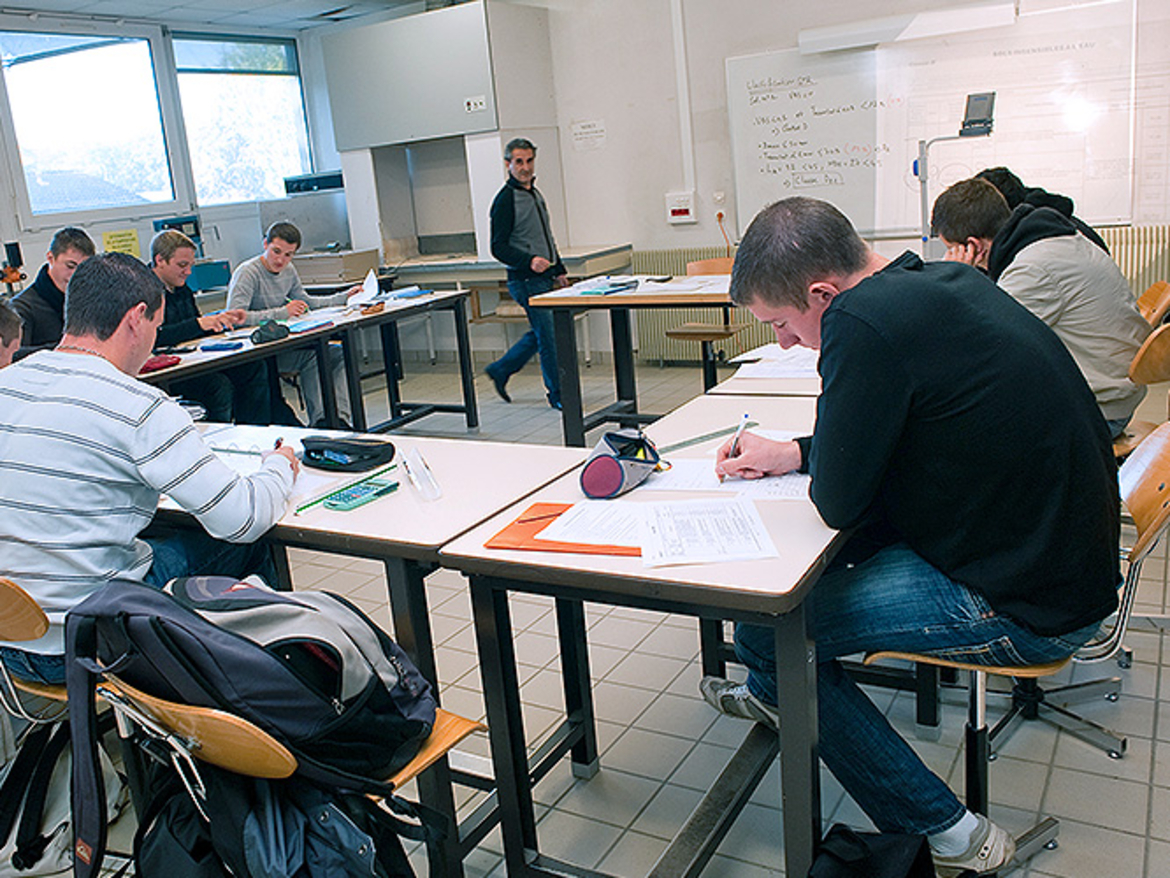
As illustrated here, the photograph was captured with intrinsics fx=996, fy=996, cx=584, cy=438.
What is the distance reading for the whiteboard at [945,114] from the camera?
A: 17.4 feet

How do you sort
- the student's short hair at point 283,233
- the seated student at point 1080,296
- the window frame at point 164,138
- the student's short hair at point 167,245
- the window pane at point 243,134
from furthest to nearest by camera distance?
1. the window pane at point 243,134
2. the window frame at point 164,138
3. the student's short hair at point 283,233
4. the student's short hair at point 167,245
5. the seated student at point 1080,296

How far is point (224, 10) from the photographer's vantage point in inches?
274

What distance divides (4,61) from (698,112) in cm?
444

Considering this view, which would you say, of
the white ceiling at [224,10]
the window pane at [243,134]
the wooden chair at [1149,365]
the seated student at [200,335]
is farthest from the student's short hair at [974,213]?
the window pane at [243,134]

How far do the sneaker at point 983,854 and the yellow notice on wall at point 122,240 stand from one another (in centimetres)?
655

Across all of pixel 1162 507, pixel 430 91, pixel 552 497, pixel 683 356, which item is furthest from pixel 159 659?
pixel 430 91

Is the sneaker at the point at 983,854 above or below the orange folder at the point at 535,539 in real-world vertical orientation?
below

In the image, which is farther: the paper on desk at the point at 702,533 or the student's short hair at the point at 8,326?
the student's short hair at the point at 8,326

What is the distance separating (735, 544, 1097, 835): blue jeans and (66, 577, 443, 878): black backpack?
0.69 meters

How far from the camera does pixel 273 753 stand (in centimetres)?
130

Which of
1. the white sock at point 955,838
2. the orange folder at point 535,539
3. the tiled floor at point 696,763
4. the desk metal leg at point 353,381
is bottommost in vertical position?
the tiled floor at point 696,763

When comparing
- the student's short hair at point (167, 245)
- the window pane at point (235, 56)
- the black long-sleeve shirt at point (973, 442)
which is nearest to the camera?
the black long-sleeve shirt at point (973, 442)

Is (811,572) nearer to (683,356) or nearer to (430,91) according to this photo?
(683,356)

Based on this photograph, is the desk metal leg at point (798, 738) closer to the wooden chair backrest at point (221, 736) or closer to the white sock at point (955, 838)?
the white sock at point (955, 838)
